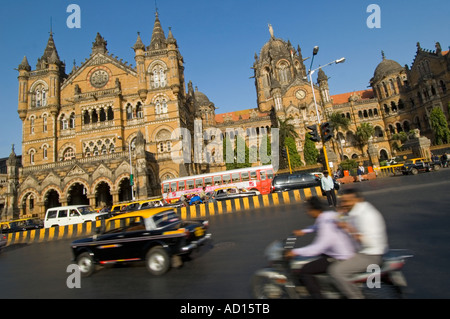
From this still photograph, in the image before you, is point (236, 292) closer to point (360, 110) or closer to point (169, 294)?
point (169, 294)

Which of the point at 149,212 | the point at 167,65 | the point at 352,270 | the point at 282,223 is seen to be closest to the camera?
the point at 352,270

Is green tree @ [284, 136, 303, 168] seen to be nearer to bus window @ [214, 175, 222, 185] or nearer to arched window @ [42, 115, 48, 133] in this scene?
bus window @ [214, 175, 222, 185]

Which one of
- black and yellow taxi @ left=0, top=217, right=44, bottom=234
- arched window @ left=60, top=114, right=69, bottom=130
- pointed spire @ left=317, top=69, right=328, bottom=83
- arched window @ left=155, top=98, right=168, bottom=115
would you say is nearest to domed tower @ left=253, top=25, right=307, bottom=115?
pointed spire @ left=317, top=69, right=328, bottom=83

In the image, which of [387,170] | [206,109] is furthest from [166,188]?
[206,109]

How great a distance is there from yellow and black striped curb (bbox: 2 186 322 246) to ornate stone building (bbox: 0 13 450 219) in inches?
414

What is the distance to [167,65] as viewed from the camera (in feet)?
107

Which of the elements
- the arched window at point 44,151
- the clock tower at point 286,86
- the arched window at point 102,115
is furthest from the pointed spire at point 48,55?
the clock tower at point 286,86

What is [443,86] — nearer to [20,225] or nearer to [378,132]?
[378,132]

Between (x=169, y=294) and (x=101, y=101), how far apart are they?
34219 mm

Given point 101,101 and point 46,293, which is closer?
point 46,293

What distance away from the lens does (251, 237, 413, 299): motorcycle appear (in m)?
3.13

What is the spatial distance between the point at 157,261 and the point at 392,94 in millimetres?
57568
